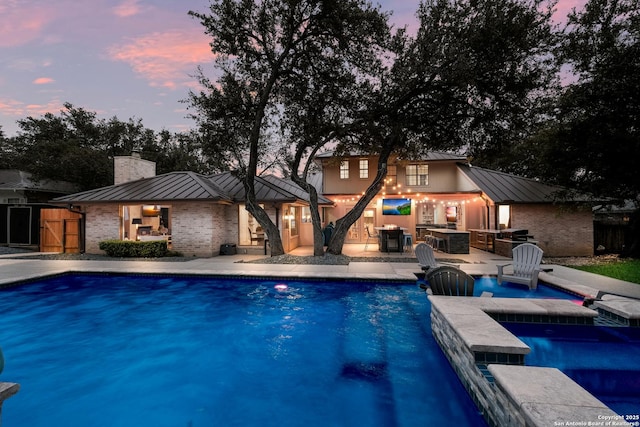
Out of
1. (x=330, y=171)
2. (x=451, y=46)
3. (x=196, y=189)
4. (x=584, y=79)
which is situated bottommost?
(x=196, y=189)

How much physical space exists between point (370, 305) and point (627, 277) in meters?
7.75

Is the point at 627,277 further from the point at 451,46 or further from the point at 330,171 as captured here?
the point at 330,171

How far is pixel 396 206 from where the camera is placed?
1959cm

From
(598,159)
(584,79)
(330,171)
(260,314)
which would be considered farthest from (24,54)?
(598,159)

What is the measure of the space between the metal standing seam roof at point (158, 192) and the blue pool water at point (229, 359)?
240 inches

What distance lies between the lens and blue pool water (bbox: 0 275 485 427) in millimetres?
3809

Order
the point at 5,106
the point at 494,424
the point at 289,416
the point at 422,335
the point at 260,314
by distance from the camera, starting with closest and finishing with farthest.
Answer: the point at 494,424 < the point at 289,416 < the point at 422,335 < the point at 260,314 < the point at 5,106

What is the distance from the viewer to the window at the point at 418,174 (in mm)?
19859

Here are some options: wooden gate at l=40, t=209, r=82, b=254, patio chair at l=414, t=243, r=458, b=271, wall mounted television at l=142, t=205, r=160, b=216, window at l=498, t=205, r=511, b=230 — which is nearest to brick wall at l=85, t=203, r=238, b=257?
wooden gate at l=40, t=209, r=82, b=254

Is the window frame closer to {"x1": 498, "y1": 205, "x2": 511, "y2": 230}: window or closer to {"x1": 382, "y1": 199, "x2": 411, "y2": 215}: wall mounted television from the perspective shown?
{"x1": 382, "y1": 199, "x2": 411, "y2": 215}: wall mounted television

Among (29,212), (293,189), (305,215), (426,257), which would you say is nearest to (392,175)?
(305,215)

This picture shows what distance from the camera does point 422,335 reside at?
18.9ft

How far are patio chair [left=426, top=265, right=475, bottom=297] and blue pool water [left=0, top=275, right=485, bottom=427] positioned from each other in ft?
2.85

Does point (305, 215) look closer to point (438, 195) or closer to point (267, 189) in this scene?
point (267, 189)
